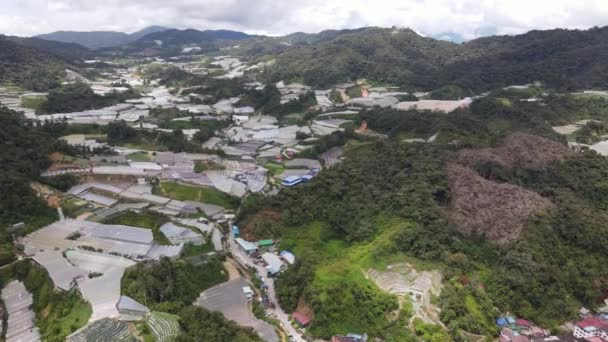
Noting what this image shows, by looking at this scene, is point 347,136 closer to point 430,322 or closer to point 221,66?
point 430,322

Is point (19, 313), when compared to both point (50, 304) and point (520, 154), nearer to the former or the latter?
point (50, 304)

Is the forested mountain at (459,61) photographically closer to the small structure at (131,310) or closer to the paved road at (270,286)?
the paved road at (270,286)

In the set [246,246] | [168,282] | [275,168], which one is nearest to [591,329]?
[246,246]

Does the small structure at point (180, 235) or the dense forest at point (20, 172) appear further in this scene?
the small structure at point (180, 235)

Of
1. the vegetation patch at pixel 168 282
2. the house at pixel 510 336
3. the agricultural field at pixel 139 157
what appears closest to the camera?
the house at pixel 510 336

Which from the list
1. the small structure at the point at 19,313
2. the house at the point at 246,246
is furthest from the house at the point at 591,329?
the small structure at the point at 19,313

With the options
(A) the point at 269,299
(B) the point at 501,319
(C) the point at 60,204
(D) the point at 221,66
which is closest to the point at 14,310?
(C) the point at 60,204
